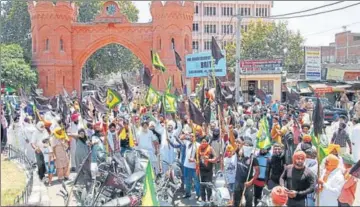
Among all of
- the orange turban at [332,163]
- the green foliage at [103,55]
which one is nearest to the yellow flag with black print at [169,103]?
the orange turban at [332,163]

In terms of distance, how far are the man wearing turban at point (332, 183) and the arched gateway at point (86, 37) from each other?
32920mm

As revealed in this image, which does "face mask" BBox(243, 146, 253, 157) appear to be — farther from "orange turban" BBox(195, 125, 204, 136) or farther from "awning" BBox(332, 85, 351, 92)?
"awning" BBox(332, 85, 351, 92)

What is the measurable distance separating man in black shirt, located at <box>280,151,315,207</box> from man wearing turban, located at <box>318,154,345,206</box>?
0.79 ft

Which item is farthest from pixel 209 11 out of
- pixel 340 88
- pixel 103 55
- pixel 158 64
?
pixel 158 64

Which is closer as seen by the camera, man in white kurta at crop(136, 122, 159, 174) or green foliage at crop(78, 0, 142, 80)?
man in white kurta at crop(136, 122, 159, 174)

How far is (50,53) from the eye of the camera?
39.2 m

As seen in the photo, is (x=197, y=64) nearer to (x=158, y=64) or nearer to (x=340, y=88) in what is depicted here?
(x=340, y=88)

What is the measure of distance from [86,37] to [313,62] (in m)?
19.6

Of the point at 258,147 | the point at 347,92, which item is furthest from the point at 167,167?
the point at 347,92

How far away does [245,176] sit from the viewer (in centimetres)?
770

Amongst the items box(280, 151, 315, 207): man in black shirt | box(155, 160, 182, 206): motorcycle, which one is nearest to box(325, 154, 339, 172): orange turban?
box(280, 151, 315, 207): man in black shirt

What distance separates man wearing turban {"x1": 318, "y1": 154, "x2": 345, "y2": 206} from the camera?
625 centimetres

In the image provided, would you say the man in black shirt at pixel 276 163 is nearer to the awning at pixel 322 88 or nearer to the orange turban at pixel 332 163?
the orange turban at pixel 332 163

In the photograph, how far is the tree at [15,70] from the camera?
34.1 metres
